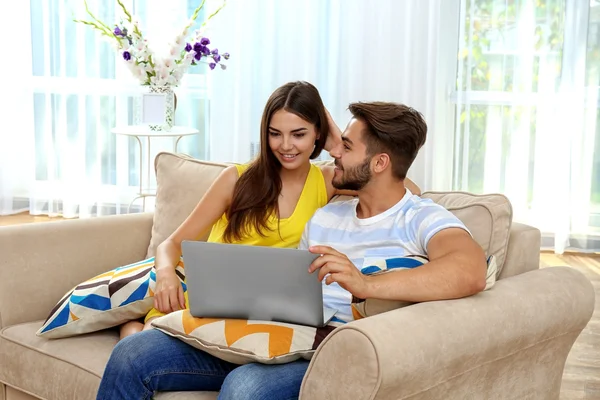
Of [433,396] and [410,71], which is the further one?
[410,71]

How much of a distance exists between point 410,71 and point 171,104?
136 centimetres

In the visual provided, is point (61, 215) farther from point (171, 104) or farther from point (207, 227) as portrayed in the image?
point (207, 227)

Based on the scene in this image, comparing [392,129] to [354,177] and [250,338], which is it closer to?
[354,177]

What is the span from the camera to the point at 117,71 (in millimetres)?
5379

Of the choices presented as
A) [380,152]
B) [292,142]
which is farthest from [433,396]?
[292,142]

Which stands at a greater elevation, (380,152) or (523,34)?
(523,34)

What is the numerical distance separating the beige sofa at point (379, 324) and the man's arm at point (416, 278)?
0.13 feet

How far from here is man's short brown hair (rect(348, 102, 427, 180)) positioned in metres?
2.12

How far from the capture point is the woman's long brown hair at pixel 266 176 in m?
2.30

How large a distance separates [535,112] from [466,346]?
3375 millimetres

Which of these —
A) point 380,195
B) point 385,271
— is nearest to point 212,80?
point 380,195

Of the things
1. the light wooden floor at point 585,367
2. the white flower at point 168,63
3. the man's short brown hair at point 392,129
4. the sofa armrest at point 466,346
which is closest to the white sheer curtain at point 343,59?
the white flower at point 168,63

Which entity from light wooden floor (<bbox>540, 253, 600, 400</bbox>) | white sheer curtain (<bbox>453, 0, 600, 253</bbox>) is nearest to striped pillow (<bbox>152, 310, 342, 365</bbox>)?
light wooden floor (<bbox>540, 253, 600, 400</bbox>)

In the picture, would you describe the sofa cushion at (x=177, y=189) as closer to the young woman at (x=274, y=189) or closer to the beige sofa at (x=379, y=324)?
the beige sofa at (x=379, y=324)
